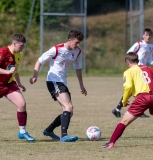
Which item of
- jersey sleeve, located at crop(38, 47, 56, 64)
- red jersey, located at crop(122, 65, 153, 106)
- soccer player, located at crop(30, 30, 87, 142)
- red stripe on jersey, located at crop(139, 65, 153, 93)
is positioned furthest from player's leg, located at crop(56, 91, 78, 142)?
red stripe on jersey, located at crop(139, 65, 153, 93)

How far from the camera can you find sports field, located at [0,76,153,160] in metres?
6.05

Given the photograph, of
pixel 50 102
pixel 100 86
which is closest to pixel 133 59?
pixel 50 102

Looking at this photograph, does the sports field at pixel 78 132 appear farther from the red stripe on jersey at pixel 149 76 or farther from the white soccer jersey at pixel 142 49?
the white soccer jersey at pixel 142 49

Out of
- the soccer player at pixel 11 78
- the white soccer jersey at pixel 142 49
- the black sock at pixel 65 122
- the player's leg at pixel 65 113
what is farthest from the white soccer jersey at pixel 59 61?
the white soccer jersey at pixel 142 49

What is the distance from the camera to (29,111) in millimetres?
10891

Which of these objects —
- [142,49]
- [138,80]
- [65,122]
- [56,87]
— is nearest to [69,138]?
[65,122]

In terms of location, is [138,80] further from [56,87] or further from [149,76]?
[56,87]

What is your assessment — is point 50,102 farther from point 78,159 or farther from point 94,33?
point 94,33

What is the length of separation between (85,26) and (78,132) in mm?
14249

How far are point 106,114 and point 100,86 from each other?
22.4ft

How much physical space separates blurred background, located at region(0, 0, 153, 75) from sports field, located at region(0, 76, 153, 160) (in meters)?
7.93

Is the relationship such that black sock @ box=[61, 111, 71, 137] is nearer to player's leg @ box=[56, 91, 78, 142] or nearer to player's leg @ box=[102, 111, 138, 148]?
player's leg @ box=[56, 91, 78, 142]

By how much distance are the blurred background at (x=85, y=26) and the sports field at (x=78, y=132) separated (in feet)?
26.0

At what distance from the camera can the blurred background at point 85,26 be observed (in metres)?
22.1
